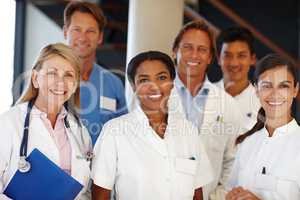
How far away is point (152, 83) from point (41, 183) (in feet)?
2.04

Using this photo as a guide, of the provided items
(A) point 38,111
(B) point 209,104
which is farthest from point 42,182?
(B) point 209,104

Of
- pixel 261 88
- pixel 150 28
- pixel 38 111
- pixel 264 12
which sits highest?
pixel 264 12

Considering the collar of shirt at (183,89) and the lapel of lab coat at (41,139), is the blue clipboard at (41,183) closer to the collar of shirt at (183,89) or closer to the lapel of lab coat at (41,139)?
the lapel of lab coat at (41,139)

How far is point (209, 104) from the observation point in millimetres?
2619

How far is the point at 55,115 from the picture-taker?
1991 millimetres

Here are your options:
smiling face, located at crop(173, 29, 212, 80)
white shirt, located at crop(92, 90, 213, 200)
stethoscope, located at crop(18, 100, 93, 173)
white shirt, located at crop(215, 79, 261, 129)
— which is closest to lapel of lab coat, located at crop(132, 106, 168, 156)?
white shirt, located at crop(92, 90, 213, 200)

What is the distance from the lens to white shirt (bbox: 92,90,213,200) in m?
1.98

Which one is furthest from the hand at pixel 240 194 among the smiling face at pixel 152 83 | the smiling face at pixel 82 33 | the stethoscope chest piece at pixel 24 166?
the smiling face at pixel 82 33

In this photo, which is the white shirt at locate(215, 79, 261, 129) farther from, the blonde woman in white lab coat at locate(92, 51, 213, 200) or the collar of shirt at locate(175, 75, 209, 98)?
the blonde woman in white lab coat at locate(92, 51, 213, 200)

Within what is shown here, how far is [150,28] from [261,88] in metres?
1.02

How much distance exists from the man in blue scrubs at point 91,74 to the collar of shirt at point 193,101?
1.04 ft

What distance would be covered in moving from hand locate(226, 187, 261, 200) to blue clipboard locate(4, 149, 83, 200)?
2.02 ft

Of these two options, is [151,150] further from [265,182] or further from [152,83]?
[265,182]

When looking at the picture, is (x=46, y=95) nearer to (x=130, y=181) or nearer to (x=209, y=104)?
(x=130, y=181)
